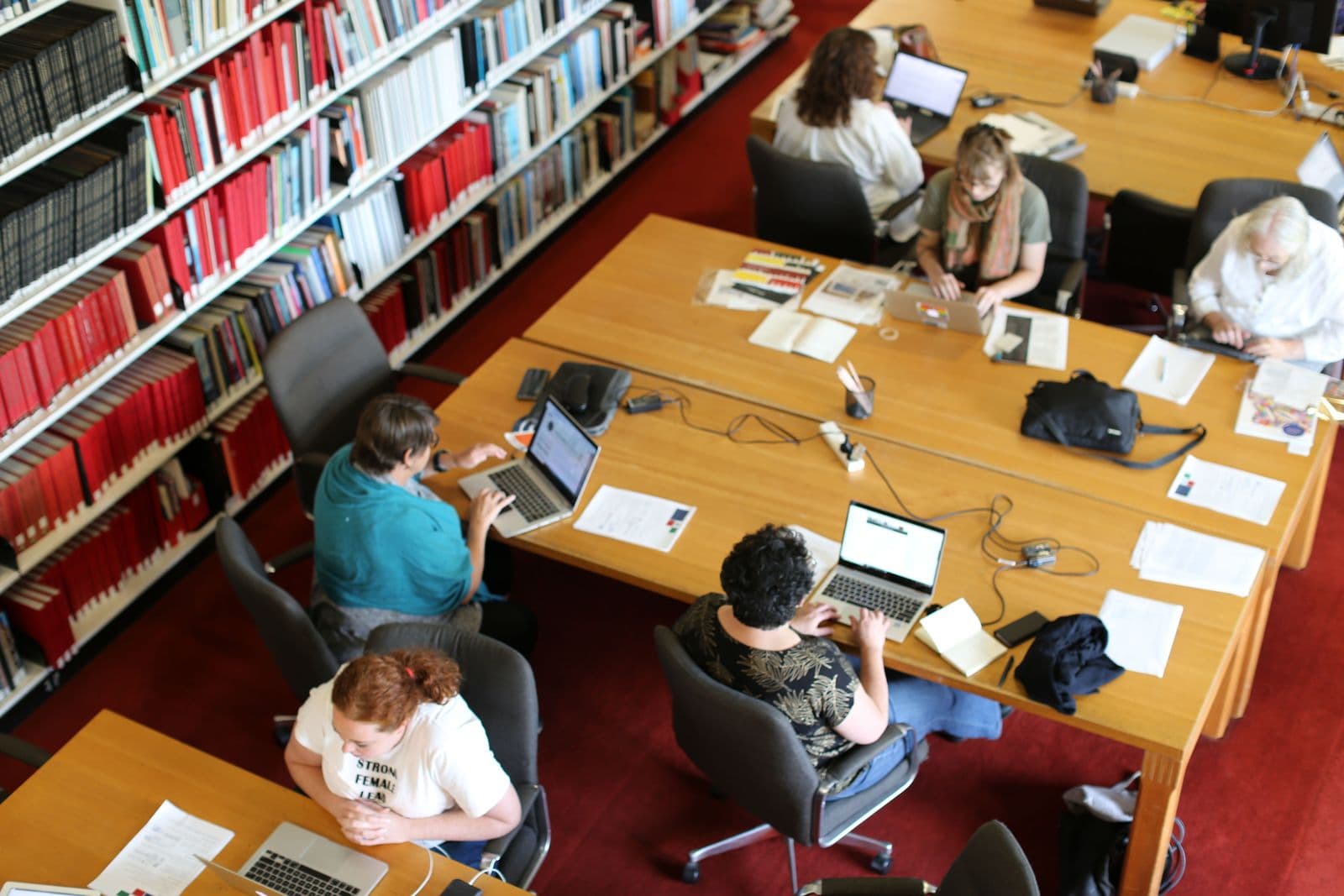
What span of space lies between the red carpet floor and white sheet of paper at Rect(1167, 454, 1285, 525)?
0.72m

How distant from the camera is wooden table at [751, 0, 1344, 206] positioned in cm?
484

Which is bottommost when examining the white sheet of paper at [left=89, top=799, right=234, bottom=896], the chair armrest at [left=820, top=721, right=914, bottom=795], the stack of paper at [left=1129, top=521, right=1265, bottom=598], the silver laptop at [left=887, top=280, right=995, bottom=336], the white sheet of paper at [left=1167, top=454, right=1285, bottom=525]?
the chair armrest at [left=820, top=721, right=914, bottom=795]

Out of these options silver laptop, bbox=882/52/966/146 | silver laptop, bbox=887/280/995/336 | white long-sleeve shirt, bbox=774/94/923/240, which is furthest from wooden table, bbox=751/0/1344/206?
silver laptop, bbox=887/280/995/336

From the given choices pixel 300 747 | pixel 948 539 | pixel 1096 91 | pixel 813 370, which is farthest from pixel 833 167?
pixel 300 747

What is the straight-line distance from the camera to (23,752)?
3.03m

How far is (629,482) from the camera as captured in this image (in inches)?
144

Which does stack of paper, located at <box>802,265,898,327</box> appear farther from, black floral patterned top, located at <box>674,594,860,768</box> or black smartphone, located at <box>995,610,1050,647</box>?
black floral patterned top, located at <box>674,594,860,768</box>

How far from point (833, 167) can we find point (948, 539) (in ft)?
5.37

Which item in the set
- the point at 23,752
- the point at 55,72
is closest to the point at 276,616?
the point at 23,752

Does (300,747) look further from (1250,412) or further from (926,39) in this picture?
(926,39)

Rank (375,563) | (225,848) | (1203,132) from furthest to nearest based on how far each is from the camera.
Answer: (1203,132) → (375,563) → (225,848)

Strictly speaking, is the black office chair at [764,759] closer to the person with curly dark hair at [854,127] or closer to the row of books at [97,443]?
the row of books at [97,443]

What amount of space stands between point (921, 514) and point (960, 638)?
0.44 metres

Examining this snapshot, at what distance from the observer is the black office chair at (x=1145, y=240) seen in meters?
4.54
